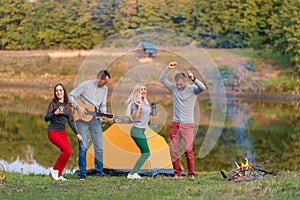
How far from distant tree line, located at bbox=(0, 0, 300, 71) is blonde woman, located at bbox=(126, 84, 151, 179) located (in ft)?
115

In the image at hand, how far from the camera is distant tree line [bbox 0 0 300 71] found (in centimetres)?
4616

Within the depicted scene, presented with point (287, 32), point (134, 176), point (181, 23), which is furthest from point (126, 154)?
point (181, 23)

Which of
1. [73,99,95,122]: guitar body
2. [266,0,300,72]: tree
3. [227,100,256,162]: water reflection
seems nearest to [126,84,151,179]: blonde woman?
[73,99,95,122]: guitar body

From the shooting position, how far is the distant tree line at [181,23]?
4616cm

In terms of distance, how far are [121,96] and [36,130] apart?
9018 mm

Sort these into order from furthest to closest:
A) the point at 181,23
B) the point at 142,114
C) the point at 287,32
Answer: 1. the point at 181,23
2. the point at 287,32
3. the point at 142,114

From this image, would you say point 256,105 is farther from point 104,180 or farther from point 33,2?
point 33,2

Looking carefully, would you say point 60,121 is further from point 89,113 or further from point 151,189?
point 151,189

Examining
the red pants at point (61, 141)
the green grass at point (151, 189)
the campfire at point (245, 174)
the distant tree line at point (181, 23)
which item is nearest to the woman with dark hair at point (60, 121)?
the red pants at point (61, 141)

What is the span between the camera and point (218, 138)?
17469mm

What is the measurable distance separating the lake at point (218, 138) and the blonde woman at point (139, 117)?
123 centimetres

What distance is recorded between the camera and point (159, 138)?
1116 cm

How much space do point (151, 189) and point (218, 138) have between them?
9.44 meters

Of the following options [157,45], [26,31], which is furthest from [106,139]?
[26,31]
